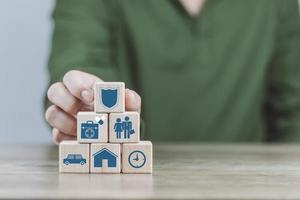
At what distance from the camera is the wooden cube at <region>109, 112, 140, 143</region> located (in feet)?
2.35

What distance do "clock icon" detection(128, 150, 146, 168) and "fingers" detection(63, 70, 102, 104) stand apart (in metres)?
0.12

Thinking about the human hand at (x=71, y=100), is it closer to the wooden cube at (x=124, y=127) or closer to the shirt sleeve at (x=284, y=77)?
the wooden cube at (x=124, y=127)

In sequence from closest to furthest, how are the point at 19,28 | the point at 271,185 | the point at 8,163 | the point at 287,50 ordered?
the point at 271,185 → the point at 8,163 → the point at 287,50 → the point at 19,28

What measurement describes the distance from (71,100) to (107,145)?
199 mm

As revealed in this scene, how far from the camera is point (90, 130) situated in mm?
720

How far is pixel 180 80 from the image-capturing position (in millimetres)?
1576

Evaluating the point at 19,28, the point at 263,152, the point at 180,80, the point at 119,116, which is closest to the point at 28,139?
the point at 19,28

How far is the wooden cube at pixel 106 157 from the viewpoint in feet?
2.39

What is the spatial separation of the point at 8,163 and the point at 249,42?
3.07ft

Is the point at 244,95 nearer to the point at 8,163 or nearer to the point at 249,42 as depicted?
the point at 249,42

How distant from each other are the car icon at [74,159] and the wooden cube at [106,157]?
1cm

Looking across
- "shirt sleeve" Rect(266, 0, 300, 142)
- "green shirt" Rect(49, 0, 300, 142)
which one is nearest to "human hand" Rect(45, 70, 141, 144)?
"green shirt" Rect(49, 0, 300, 142)

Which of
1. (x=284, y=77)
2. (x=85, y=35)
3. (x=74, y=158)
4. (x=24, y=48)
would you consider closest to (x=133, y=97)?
(x=74, y=158)

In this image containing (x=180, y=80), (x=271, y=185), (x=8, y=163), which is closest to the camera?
(x=271, y=185)
